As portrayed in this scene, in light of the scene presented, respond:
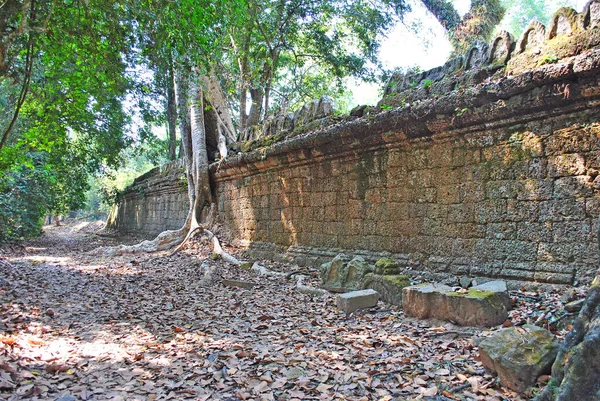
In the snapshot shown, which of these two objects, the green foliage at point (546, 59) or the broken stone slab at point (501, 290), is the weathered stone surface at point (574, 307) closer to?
the broken stone slab at point (501, 290)

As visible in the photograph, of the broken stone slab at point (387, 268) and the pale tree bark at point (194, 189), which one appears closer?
the broken stone slab at point (387, 268)

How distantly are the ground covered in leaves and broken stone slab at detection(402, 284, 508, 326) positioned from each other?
0.36 feet

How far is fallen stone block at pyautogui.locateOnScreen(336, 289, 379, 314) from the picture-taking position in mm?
4379

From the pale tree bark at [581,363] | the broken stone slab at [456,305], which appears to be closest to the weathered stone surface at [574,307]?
the broken stone slab at [456,305]

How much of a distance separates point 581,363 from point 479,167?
3.19 metres

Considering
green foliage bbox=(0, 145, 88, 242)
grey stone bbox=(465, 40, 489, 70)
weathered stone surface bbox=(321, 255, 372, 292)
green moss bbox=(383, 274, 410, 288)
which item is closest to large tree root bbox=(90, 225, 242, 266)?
green foliage bbox=(0, 145, 88, 242)

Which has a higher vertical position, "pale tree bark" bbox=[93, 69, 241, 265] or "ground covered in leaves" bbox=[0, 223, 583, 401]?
"pale tree bark" bbox=[93, 69, 241, 265]

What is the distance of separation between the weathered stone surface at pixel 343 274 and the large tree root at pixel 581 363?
310cm

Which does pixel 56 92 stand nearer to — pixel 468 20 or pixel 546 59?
pixel 546 59

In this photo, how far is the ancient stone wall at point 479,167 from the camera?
3.83 metres

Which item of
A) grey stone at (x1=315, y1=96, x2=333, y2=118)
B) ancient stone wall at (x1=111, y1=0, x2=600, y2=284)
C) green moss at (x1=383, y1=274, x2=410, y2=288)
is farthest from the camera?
grey stone at (x1=315, y1=96, x2=333, y2=118)

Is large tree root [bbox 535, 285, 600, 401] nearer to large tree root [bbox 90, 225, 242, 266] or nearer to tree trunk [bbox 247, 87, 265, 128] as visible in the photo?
large tree root [bbox 90, 225, 242, 266]

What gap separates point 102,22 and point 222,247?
4.78m

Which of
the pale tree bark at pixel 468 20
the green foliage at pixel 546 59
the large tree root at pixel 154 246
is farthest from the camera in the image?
the pale tree bark at pixel 468 20
